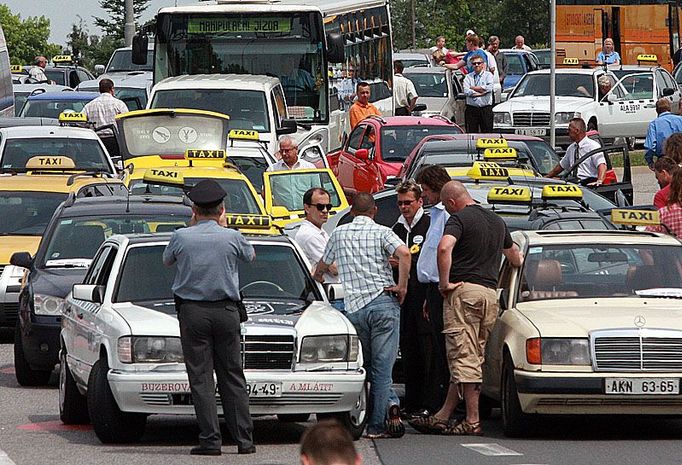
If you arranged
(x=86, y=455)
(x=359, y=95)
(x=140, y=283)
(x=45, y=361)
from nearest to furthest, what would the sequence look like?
(x=86, y=455)
(x=140, y=283)
(x=45, y=361)
(x=359, y=95)

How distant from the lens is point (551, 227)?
50.9ft

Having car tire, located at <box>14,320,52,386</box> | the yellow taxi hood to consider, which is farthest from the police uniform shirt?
the yellow taxi hood

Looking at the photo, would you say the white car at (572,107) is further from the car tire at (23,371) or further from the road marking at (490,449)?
the road marking at (490,449)

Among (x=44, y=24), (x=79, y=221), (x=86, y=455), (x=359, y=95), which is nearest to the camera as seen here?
(x=86, y=455)

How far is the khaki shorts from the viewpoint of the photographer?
1262 cm

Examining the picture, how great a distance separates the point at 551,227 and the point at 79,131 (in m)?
9.78

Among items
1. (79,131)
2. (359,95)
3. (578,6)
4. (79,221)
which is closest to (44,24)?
(578,6)

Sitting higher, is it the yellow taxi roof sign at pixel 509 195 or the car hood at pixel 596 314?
the yellow taxi roof sign at pixel 509 195

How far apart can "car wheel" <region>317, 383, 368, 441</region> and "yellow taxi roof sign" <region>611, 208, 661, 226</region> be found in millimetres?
2805

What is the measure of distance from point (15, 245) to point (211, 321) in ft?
23.9

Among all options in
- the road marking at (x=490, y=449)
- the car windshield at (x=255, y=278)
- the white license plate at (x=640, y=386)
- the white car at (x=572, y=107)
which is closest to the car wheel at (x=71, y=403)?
the car windshield at (x=255, y=278)

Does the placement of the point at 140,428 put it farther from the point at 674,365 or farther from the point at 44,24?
the point at 44,24

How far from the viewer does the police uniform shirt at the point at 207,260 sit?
1140cm

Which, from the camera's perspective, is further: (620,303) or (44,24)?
(44,24)
